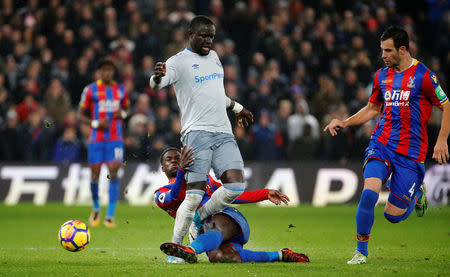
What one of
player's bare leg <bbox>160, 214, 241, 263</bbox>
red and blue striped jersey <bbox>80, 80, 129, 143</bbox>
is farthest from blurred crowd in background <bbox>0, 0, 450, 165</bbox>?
player's bare leg <bbox>160, 214, 241, 263</bbox>

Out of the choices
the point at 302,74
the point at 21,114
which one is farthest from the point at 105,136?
the point at 302,74

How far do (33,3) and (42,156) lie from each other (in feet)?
14.7

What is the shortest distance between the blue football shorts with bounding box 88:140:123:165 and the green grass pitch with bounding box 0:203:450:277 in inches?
43.9

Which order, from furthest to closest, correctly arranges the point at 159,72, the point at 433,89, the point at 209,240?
the point at 433,89, the point at 209,240, the point at 159,72

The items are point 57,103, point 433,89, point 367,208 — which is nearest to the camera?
point 367,208

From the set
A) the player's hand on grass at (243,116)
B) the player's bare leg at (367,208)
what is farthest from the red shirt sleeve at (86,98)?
the player's bare leg at (367,208)

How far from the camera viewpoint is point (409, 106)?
7691mm

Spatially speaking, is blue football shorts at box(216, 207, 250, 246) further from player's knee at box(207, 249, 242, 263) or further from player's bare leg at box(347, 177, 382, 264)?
player's bare leg at box(347, 177, 382, 264)

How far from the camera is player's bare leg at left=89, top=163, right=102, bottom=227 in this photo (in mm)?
12570

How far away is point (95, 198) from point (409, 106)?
6.50m

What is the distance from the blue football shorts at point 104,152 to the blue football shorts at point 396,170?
595cm

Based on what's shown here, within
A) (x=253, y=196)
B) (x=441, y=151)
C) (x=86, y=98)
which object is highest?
(x=441, y=151)

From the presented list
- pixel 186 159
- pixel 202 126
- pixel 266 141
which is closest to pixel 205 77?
pixel 202 126

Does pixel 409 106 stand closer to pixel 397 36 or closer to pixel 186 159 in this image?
pixel 397 36
